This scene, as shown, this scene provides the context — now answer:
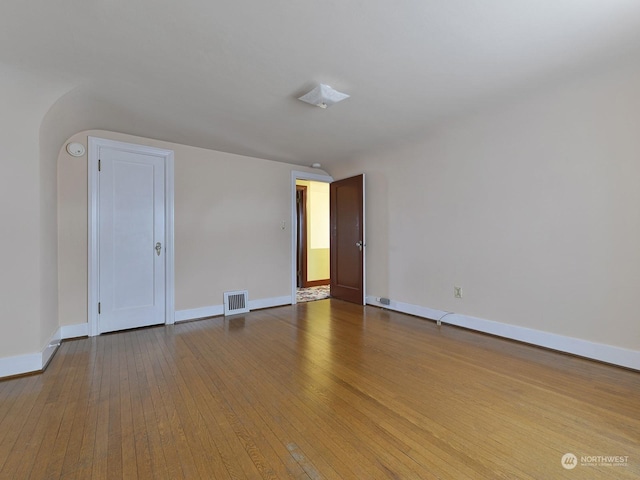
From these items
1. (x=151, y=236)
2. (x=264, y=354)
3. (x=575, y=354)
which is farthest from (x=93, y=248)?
(x=575, y=354)

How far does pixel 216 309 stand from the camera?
4.17 m

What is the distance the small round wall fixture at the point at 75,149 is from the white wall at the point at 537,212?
3.82 metres

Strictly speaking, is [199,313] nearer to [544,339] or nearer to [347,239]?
[347,239]

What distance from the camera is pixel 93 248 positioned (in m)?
3.32

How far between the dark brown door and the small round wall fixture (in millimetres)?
3438

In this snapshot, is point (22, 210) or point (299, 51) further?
point (22, 210)

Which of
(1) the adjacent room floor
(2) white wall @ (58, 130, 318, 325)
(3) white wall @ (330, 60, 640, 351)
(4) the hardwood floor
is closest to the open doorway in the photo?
(1) the adjacent room floor

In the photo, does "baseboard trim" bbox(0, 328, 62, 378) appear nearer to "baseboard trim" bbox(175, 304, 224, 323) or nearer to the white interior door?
the white interior door

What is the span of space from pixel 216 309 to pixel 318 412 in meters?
2.73

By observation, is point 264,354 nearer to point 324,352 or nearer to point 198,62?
point 324,352

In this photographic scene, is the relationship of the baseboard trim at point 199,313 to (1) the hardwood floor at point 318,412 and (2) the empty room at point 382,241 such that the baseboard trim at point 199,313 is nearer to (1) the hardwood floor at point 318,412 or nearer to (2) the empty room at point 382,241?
(2) the empty room at point 382,241

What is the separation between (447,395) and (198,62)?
2896 mm

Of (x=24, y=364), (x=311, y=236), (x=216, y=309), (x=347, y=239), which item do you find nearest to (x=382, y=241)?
(x=347, y=239)

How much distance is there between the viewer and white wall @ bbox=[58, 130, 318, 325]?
324cm
